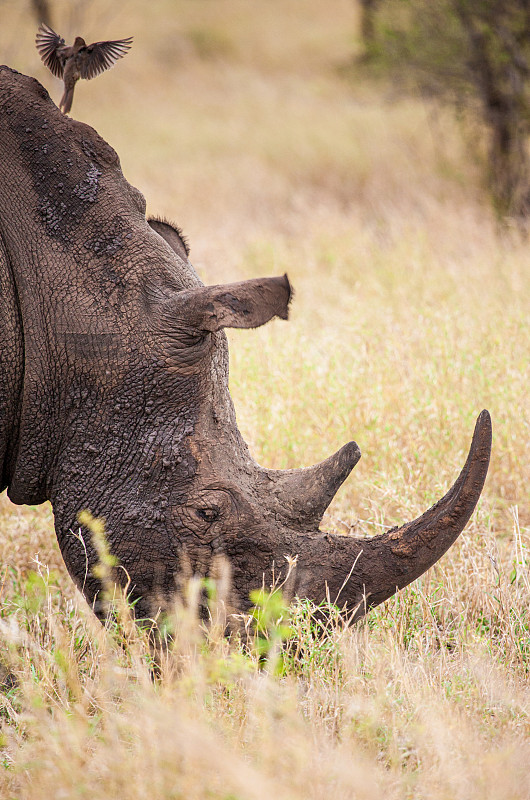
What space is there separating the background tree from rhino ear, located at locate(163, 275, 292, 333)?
7.46m

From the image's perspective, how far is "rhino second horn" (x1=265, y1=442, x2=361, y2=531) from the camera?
275 cm

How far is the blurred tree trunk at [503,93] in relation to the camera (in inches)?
362

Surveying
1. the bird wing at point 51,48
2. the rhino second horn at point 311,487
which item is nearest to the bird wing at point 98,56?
the bird wing at point 51,48

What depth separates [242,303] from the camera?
2443 millimetres

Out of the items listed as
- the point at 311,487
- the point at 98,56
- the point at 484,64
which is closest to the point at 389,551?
the point at 311,487

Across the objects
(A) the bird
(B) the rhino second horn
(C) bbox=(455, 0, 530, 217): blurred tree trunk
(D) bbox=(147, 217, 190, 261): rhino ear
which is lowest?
(B) the rhino second horn

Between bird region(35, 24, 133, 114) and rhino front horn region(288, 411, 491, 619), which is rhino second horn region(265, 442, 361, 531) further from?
bird region(35, 24, 133, 114)

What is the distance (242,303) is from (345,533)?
1934 millimetres

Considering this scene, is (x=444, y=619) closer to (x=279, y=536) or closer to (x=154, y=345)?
(x=279, y=536)

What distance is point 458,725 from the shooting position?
233 centimetres

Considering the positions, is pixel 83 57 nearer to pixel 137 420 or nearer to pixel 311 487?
pixel 137 420

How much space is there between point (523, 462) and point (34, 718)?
3.09 metres

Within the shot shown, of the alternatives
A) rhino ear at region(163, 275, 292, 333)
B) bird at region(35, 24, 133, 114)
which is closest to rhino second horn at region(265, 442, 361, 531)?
rhino ear at region(163, 275, 292, 333)

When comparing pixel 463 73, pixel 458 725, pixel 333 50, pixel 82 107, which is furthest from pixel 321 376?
pixel 333 50
